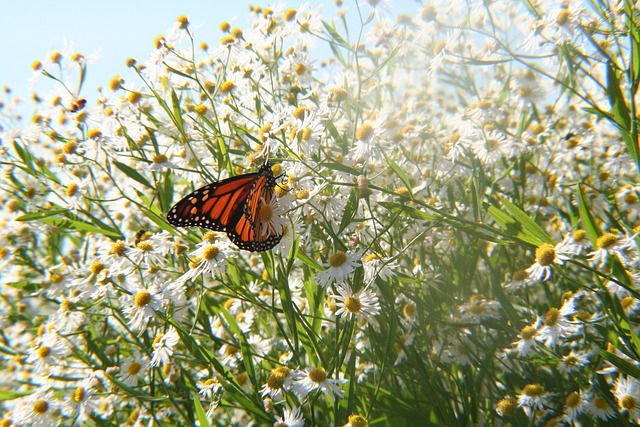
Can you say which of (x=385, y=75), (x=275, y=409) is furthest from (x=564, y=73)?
(x=275, y=409)

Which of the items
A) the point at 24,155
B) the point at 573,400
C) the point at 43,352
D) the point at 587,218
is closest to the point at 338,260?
the point at 587,218

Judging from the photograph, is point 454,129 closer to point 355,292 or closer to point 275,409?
point 355,292

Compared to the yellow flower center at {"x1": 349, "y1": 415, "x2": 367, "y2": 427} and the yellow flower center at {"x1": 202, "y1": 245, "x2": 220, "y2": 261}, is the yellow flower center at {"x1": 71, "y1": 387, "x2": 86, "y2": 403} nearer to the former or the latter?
the yellow flower center at {"x1": 202, "y1": 245, "x2": 220, "y2": 261}

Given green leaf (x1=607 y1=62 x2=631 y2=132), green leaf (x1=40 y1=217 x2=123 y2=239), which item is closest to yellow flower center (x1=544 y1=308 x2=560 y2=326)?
green leaf (x1=607 y1=62 x2=631 y2=132)

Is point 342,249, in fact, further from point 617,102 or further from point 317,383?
point 617,102

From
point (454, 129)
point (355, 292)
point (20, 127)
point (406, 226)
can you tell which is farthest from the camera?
point (20, 127)
